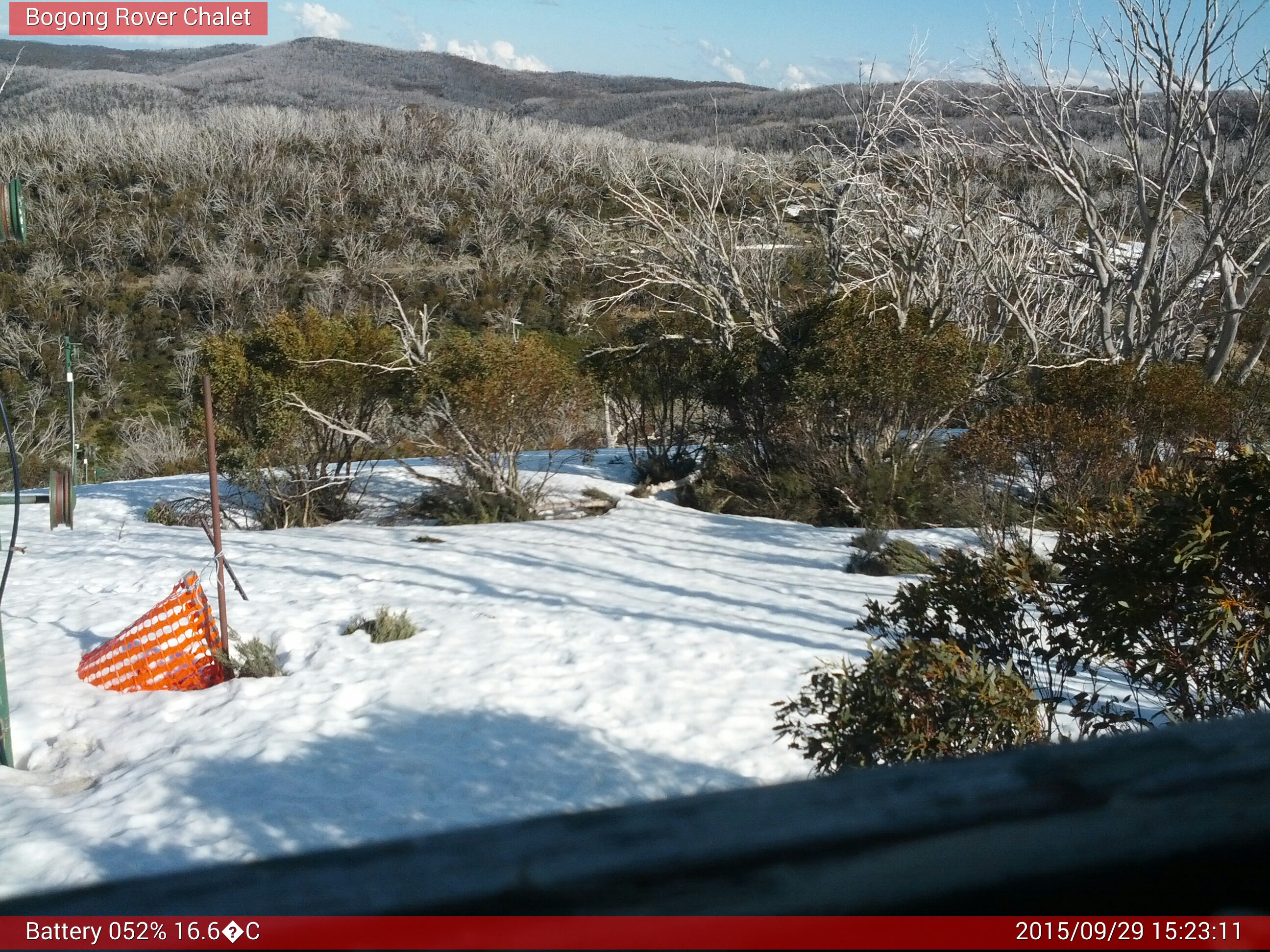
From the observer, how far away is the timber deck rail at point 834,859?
2.12 ft

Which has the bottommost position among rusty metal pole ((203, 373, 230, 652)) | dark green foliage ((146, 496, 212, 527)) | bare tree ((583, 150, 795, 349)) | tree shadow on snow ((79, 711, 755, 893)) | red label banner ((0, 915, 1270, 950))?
dark green foliage ((146, 496, 212, 527))

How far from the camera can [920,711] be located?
3340mm

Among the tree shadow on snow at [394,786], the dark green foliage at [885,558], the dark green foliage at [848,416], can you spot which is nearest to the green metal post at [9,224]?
the tree shadow on snow at [394,786]

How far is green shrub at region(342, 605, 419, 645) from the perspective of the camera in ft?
22.0

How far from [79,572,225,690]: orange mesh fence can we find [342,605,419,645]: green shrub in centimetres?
98

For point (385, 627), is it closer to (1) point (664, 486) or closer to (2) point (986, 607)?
(2) point (986, 607)

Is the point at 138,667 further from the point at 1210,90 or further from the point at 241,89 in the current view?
the point at 241,89

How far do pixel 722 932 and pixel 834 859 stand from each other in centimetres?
11

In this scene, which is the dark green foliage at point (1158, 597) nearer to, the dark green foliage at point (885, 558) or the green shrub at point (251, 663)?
the green shrub at point (251, 663)

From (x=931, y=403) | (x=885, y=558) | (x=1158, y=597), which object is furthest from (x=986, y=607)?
(x=931, y=403)

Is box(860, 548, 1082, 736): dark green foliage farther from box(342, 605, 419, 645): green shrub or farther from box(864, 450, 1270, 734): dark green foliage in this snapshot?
box(342, 605, 419, 645): green shrub

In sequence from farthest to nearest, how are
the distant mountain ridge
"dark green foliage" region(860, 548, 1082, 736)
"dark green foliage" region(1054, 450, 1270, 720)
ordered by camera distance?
1. the distant mountain ridge
2. "dark green foliage" region(860, 548, 1082, 736)
3. "dark green foliage" region(1054, 450, 1270, 720)

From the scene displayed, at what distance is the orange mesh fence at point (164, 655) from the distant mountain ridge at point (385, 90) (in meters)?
40.7

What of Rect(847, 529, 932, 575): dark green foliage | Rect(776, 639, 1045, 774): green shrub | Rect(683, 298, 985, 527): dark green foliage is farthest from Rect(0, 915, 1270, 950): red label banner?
Rect(683, 298, 985, 527): dark green foliage
